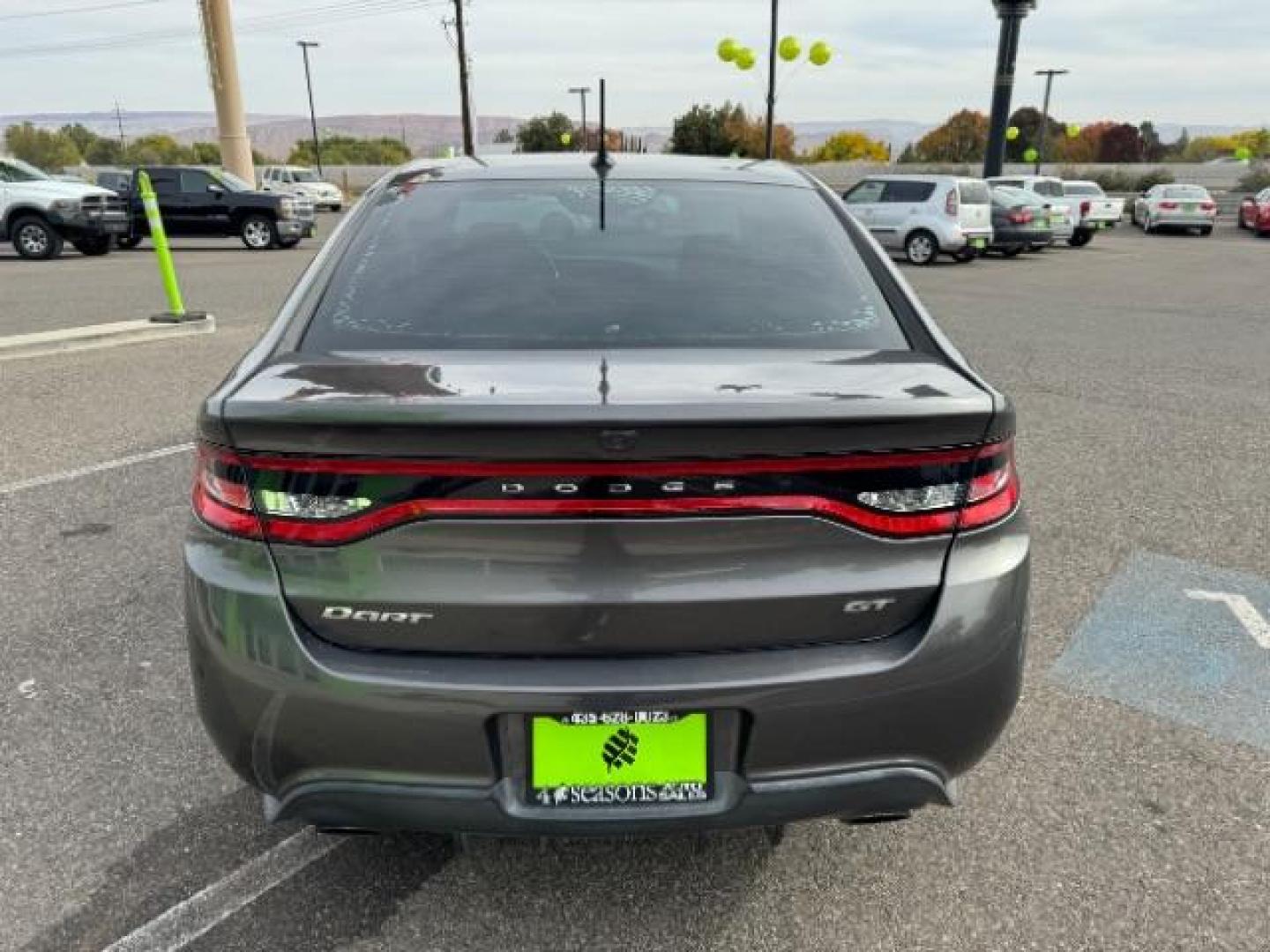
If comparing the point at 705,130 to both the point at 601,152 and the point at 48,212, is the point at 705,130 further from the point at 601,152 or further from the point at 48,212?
the point at 601,152

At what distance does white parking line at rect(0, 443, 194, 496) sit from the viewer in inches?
194

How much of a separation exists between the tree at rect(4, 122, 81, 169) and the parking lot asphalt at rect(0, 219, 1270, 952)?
106 metres

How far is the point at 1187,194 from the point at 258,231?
26.8 m

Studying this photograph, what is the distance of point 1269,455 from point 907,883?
4797 millimetres

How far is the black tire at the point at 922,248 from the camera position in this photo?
18.4 metres

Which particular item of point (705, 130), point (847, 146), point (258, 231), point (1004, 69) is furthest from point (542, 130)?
point (258, 231)

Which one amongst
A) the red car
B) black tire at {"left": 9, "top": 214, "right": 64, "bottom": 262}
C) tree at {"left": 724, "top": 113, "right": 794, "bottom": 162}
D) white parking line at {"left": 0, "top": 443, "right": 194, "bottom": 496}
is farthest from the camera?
tree at {"left": 724, "top": 113, "right": 794, "bottom": 162}

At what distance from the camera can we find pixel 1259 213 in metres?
29.9

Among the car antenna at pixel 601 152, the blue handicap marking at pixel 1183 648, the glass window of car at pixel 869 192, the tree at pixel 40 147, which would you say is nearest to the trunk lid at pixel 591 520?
the car antenna at pixel 601 152

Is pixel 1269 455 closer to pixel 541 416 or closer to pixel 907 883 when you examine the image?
pixel 907 883

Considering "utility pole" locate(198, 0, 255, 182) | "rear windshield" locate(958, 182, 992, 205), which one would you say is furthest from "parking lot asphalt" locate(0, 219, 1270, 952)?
"utility pole" locate(198, 0, 255, 182)

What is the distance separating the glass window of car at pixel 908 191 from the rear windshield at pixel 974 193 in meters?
0.57

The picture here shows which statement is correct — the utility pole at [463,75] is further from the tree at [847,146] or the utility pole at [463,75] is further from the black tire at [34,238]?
the tree at [847,146]

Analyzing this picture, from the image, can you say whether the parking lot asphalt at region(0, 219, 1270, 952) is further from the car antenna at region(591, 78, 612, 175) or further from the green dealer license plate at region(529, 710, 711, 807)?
the car antenna at region(591, 78, 612, 175)
